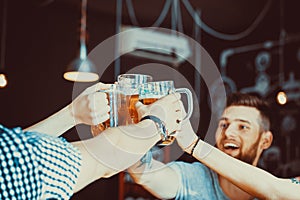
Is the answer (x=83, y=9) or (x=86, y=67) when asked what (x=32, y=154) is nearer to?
(x=86, y=67)

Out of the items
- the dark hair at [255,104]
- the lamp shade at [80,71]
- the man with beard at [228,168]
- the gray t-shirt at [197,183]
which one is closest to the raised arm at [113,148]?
the man with beard at [228,168]

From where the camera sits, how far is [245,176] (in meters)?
1.18

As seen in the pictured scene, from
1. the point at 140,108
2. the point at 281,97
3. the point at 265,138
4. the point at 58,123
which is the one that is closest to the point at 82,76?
the point at 281,97

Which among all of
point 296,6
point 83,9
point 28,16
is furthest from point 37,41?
point 296,6

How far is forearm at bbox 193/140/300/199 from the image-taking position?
1142 millimetres

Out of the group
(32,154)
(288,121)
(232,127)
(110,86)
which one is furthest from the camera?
(288,121)

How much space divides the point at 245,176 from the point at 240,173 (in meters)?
0.02

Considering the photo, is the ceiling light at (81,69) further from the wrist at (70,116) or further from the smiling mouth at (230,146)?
the wrist at (70,116)

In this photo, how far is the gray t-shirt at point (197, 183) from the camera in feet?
4.37

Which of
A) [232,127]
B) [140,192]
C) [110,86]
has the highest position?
[110,86]

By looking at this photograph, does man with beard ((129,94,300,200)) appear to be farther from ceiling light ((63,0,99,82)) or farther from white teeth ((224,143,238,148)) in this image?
ceiling light ((63,0,99,82))

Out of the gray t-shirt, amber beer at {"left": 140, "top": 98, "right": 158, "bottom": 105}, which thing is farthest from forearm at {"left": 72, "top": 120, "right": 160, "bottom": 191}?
the gray t-shirt

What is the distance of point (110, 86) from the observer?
94 centimetres

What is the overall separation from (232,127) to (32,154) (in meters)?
0.92
